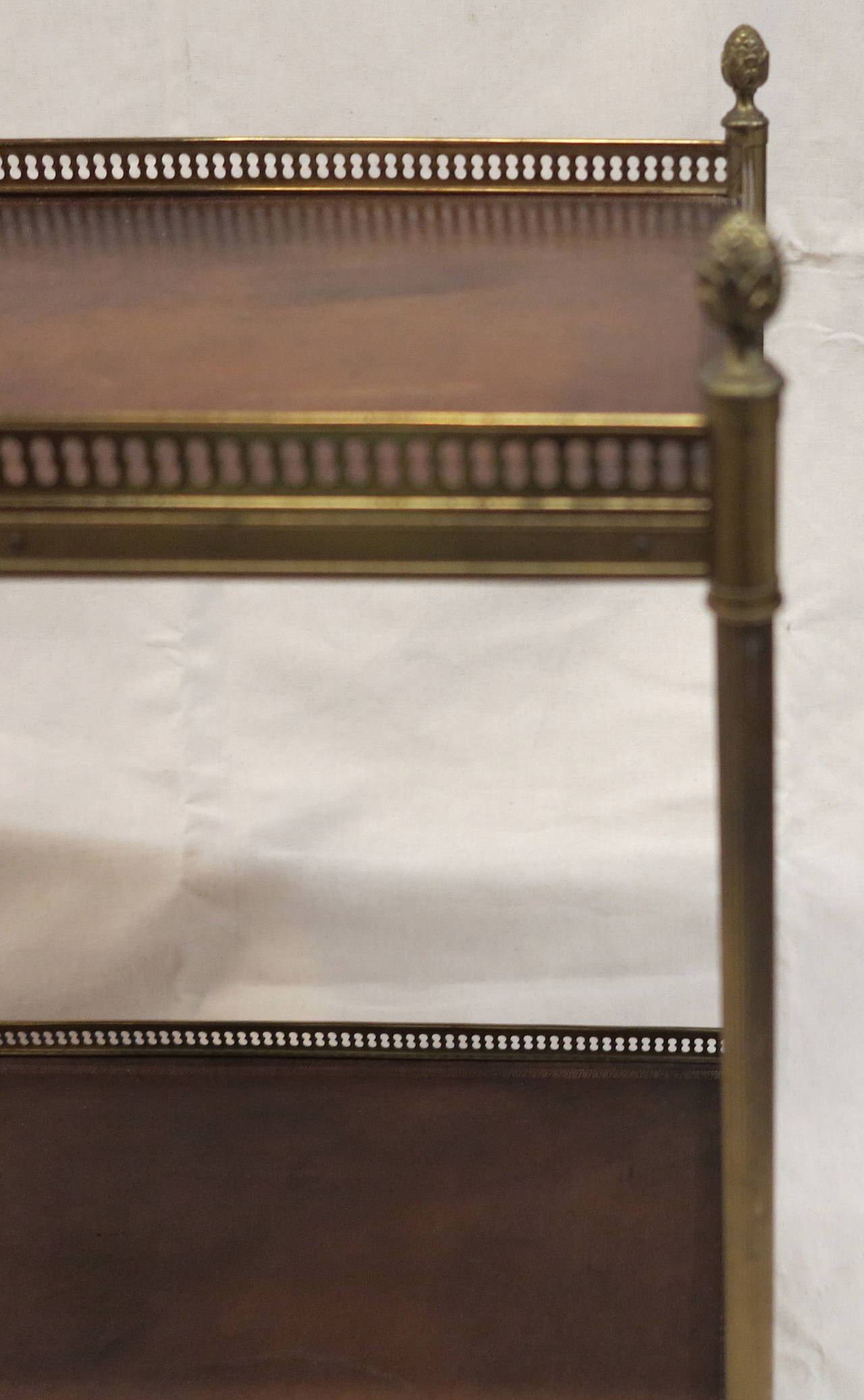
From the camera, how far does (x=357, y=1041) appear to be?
203 cm

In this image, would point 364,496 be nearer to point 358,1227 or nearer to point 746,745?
point 746,745

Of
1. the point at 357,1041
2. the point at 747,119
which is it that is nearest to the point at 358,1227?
the point at 357,1041

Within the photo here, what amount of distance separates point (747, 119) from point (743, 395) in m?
0.56

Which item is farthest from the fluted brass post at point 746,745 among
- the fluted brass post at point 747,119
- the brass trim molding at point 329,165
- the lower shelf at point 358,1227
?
the brass trim molding at point 329,165

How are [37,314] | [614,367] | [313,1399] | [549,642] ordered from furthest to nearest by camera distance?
[549,642] < [313,1399] < [37,314] < [614,367]

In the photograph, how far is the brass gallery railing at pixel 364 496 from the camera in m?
Answer: 1.21

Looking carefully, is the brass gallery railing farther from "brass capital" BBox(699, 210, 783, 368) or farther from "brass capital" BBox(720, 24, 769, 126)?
"brass capital" BBox(720, 24, 769, 126)

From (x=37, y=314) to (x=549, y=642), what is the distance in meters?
1.00

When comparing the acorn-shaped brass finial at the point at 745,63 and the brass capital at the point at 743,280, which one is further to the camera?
the acorn-shaped brass finial at the point at 745,63

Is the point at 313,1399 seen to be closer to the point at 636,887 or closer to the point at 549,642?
the point at 636,887

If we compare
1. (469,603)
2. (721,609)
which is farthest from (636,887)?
(721,609)

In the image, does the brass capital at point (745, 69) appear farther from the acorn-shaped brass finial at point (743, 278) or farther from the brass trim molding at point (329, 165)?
the acorn-shaped brass finial at point (743, 278)

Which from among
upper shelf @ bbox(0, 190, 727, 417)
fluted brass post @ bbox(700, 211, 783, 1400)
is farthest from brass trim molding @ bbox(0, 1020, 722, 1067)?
upper shelf @ bbox(0, 190, 727, 417)

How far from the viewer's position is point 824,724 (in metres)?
2.35
